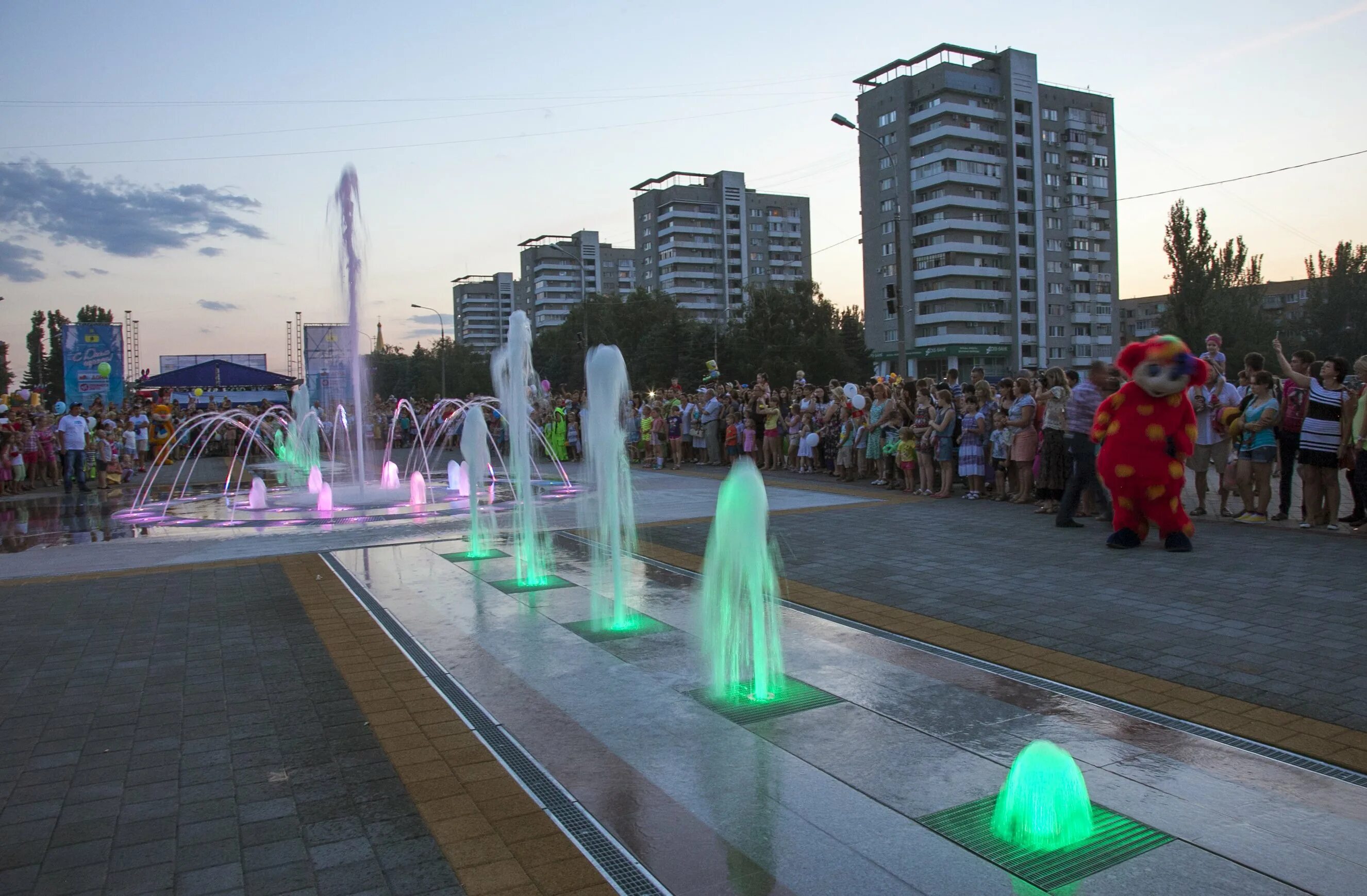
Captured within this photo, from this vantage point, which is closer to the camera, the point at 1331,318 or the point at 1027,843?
the point at 1027,843

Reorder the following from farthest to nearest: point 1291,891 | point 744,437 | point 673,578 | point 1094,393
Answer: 1. point 744,437
2. point 1094,393
3. point 673,578
4. point 1291,891

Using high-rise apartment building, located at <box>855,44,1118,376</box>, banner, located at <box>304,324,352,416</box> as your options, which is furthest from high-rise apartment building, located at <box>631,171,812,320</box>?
banner, located at <box>304,324,352,416</box>

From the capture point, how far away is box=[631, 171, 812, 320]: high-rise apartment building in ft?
427

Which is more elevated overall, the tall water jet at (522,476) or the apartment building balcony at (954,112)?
the apartment building balcony at (954,112)

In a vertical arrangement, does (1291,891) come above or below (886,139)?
below

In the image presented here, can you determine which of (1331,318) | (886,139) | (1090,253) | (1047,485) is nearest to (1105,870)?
(1047,485)

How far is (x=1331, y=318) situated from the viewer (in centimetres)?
6194

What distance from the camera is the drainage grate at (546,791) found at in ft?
10.5

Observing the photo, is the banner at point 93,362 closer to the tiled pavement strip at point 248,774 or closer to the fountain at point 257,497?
the fountain at point 257,497

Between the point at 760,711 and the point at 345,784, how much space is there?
203 centimetres

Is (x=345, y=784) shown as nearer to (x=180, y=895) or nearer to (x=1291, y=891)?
(x=180, y=895)

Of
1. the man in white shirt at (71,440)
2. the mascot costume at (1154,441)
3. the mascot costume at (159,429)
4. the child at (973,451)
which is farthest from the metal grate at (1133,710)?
the mascot costume at (159,429)

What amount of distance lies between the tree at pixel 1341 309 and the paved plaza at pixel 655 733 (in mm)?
64318

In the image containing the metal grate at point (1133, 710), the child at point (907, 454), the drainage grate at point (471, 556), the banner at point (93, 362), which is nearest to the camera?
the metal grate at point (1133, 710)
